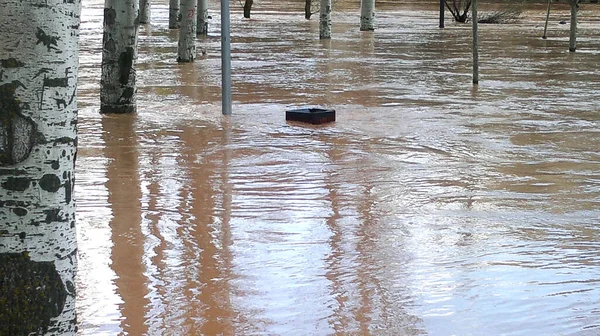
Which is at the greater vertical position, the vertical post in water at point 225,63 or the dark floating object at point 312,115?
the vertical post in water at point 225,63

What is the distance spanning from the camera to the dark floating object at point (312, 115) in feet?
38.0

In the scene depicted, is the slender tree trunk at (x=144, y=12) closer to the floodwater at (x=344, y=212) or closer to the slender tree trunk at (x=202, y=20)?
the slender tree trunk at (x=202, y=20)

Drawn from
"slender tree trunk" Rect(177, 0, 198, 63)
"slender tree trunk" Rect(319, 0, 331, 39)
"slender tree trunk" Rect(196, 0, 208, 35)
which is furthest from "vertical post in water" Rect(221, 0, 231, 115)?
"slender tree trunk" Rect(319, 0, 331, 39)

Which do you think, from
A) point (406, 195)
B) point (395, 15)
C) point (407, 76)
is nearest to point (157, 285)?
point (406, 195)

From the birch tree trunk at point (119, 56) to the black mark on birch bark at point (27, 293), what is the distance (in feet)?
27.7

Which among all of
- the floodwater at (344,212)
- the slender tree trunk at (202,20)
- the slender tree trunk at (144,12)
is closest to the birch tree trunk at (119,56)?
the floodwater at (344,212)

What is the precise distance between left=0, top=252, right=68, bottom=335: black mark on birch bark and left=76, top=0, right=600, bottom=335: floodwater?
3.10 ft

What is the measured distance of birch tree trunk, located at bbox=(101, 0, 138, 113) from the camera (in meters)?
12.2

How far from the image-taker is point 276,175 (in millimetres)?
8797

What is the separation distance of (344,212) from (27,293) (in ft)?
12.3

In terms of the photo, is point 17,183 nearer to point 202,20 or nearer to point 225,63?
point 225,63

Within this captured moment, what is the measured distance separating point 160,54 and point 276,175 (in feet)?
46.7

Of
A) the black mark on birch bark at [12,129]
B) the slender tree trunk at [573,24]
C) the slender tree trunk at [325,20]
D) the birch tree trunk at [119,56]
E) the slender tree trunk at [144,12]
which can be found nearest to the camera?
the black mark on birch bark at [12,129]

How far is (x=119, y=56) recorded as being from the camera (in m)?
12.3
